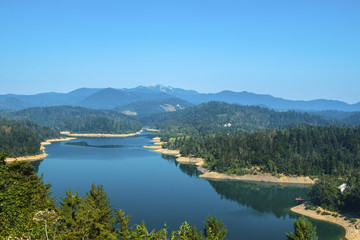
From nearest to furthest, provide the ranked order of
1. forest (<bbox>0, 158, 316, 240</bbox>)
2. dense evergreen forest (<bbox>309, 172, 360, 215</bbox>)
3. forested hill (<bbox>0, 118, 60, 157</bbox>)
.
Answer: forest (<bbox>0, 158, 316, 240</bbox>)
dense evergreen forest (<bbox>309, 172, 360, 215</bbox>)
forested hill (<bbox>0, 118, 60, 157</bbox>)

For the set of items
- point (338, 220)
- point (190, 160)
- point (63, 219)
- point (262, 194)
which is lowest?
point (262, 194)

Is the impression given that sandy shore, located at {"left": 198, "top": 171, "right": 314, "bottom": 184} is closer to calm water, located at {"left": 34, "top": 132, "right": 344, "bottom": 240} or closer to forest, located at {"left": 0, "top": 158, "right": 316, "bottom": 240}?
calm water, located at {"left": 34, "top": 132, "right": 344, "bottom": 240}

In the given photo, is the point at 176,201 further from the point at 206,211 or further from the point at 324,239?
the point at 324,239

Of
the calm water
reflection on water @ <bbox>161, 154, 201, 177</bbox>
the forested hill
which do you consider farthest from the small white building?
the forested hill

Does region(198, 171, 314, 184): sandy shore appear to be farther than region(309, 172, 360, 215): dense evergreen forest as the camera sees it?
Yes

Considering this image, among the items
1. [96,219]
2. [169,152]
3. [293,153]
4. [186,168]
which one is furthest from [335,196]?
[169,152]

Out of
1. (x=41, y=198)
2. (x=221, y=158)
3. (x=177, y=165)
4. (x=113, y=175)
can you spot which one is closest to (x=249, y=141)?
(x=221, y=158)

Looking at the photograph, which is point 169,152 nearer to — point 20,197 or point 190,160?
point 190,160

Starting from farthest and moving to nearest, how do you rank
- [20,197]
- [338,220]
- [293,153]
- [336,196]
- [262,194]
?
[293,153] → [262,194] → [336,196] → [338,220] → [20,197]
